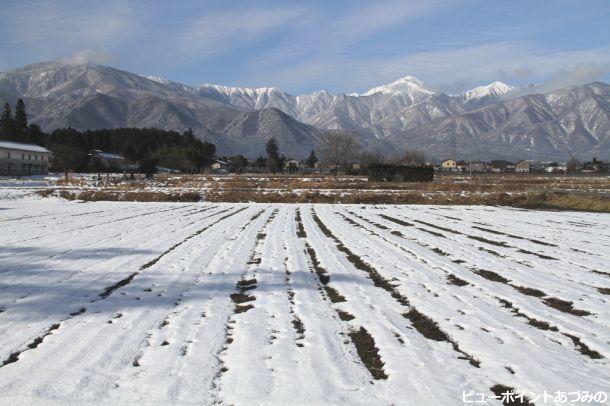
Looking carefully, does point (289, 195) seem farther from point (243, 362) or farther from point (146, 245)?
point (243, 362)

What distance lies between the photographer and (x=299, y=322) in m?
6.73

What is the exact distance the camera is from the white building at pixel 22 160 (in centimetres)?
8525

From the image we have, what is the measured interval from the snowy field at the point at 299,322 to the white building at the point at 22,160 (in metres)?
84.5

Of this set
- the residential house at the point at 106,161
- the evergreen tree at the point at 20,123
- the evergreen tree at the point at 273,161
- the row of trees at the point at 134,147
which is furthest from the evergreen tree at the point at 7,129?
the evergreen tree at the point at 273,161

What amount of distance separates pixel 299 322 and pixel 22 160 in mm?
100251

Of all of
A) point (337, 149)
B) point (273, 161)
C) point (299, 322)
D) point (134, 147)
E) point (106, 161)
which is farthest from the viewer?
point (273, 161)

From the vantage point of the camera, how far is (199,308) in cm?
734

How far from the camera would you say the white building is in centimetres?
8525

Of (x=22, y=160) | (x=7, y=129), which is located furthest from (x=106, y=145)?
(x=22, y=160)

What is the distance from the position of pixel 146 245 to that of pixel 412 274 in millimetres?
7590

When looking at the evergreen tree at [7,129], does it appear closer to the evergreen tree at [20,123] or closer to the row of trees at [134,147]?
the evergreen tree at [20,123]

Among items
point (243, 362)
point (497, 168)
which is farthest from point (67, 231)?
point (497, 168)

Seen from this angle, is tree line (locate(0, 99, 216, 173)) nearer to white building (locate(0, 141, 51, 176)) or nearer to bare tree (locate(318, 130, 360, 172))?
white building (locate(0, 141, 51, 176))

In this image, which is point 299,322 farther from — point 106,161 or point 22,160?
point 106,161
